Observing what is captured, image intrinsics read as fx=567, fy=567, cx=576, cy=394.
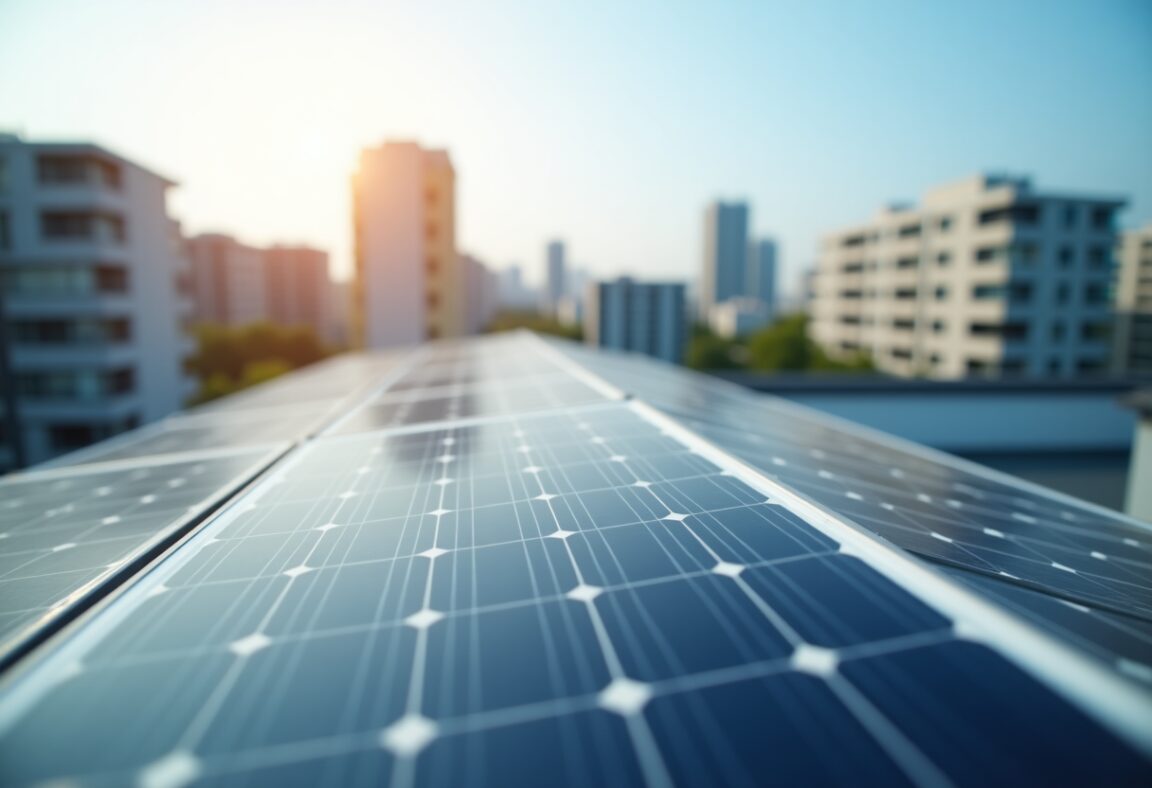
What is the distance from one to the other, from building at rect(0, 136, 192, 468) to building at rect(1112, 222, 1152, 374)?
96.3 metres

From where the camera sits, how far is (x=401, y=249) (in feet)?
143

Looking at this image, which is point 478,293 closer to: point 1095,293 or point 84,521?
point 1095,293

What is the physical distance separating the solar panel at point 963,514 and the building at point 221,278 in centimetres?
8939

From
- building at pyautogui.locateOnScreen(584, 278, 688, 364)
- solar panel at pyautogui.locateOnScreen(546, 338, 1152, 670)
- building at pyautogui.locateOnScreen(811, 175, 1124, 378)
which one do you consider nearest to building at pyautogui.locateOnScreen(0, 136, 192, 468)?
solar panel at pyautogui.locateOnScreen(546, 338, 1152, 670)

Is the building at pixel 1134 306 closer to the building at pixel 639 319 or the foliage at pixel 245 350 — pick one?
the building at pixel 639 319

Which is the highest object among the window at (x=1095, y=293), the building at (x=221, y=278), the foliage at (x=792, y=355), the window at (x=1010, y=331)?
the building at (x=221, y=278)

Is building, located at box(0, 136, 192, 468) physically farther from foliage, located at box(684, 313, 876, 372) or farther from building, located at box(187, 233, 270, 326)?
building, located at box(187, 233, 270, 326)

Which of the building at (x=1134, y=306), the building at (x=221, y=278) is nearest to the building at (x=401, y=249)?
the building at (x=221, y=278)

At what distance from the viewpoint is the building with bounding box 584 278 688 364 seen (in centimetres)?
9800

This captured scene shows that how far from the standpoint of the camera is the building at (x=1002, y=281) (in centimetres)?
4653

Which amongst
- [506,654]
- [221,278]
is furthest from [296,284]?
[506,654]

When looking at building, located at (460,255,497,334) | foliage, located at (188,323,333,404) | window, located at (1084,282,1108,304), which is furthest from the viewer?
building, located at (460,255,497,334)

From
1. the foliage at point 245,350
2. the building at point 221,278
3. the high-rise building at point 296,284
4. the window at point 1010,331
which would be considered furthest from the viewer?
the high-rise building at point 296,284

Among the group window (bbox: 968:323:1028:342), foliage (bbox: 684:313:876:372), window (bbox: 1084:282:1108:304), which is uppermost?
window (bbox: 1084:282:1108:304)
